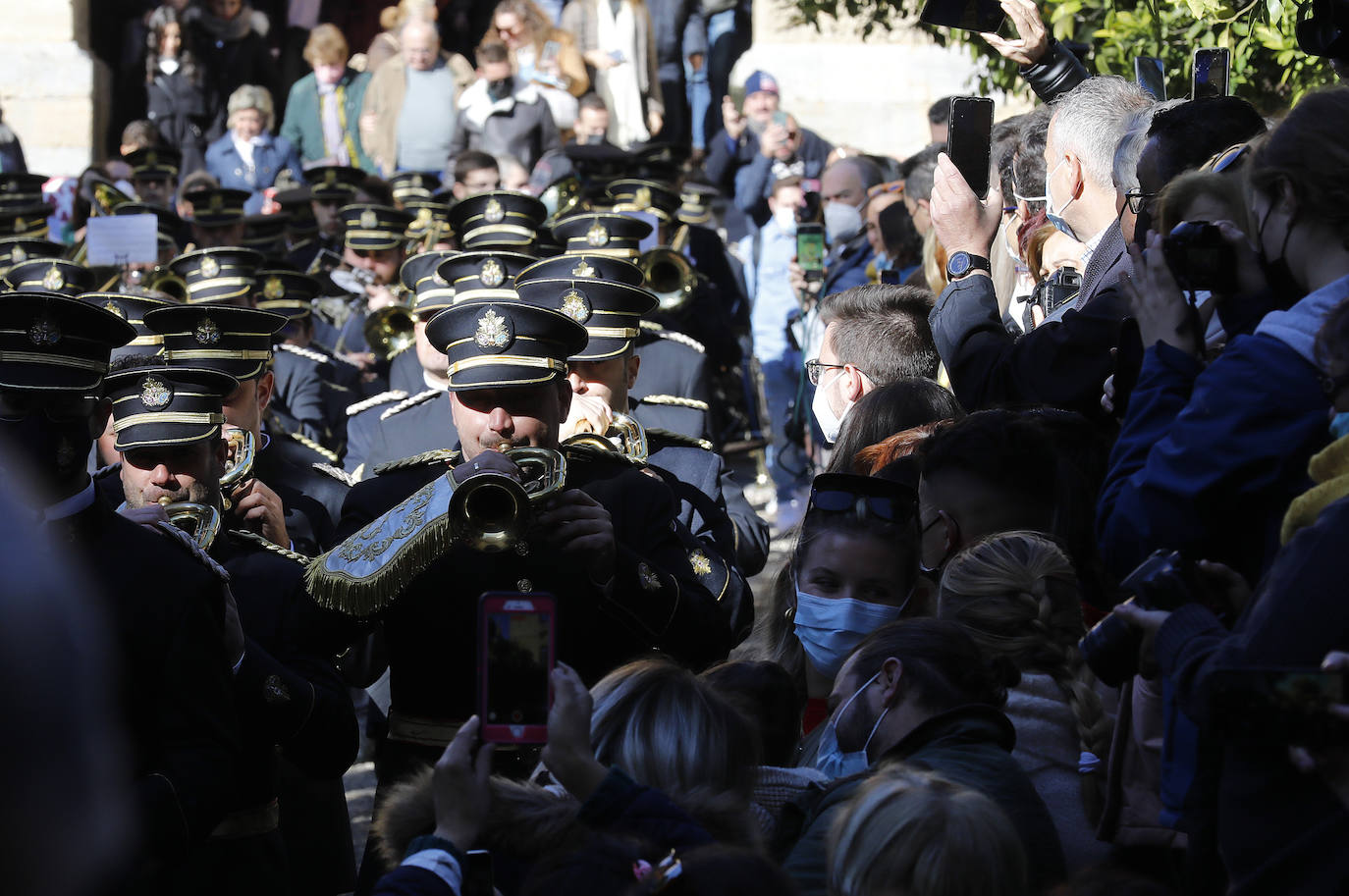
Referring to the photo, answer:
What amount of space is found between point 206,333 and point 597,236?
271 cm

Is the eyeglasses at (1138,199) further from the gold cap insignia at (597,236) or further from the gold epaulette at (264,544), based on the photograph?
the gold cap insignia at (597,236)

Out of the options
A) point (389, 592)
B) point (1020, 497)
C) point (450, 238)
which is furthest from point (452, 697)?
point (450, 238)

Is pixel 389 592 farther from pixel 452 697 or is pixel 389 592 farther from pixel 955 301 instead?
pixel 955 301

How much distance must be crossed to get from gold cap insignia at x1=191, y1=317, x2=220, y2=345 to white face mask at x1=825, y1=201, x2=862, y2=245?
586 centimetres

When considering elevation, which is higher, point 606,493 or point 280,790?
point 606,493

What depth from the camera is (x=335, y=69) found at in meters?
16.7

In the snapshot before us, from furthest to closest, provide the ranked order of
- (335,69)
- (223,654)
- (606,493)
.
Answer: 1. (335,69)
2. (606,493)
3. (223,654)

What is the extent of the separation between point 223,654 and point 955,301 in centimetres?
205

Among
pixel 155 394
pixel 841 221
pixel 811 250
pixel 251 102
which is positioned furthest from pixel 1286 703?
pixel 251 102

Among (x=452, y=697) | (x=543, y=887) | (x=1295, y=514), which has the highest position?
(x=1295, y=514)

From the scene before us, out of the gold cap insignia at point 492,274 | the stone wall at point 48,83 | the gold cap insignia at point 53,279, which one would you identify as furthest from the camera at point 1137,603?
the stone wall at point 48,83

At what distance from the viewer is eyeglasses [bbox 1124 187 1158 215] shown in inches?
156

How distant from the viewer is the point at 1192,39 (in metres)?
6.52

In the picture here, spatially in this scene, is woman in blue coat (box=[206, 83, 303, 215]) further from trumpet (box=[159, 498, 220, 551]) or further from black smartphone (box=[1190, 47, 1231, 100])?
black smartphone (box=[1190, 47, 1231, 100])
